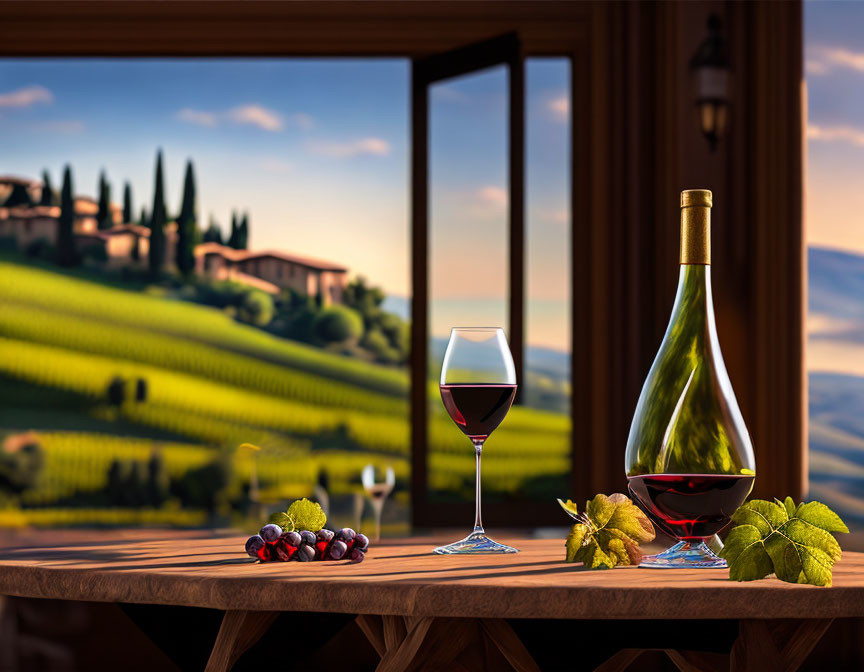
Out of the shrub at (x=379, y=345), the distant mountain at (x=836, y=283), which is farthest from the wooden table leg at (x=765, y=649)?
the shrub at (x=379, y=345)

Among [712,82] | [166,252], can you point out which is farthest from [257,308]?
[712,82]

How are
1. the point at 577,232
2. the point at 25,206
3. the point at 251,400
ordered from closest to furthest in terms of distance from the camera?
1. the point at 577,232
2. the point at 25,206
3. the point at 251,400

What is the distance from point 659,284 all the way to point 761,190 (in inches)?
19.1

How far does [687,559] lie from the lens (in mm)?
905

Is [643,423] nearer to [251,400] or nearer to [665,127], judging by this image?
[665,127]

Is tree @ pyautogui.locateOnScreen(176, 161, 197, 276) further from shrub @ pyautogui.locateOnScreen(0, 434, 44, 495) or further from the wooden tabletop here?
the wooden tabletop

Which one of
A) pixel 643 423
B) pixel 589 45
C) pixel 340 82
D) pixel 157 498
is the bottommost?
pixel 157 498

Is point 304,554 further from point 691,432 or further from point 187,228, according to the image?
point 187,228

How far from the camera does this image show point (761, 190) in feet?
12.1

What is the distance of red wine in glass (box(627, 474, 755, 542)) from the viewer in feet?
2.90

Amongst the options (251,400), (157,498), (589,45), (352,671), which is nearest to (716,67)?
(589,45)

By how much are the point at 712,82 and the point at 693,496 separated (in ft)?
10.2

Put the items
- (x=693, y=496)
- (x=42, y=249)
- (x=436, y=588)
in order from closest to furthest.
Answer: (x=436, y=588), (x=693, y=496), (x=42, y=249)

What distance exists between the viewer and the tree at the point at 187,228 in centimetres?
844
